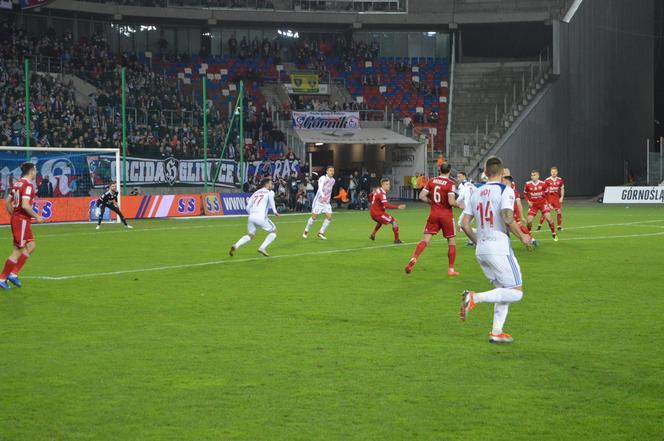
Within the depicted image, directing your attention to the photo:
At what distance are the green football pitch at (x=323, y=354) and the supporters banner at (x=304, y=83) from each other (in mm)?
42118

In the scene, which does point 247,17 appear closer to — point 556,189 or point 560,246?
point 556,189

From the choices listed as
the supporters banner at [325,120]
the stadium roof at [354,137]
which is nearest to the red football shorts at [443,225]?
the stadium roof at [354,137]

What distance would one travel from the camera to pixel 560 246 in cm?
2414

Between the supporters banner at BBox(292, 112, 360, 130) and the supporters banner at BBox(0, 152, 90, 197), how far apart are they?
18.8 metres

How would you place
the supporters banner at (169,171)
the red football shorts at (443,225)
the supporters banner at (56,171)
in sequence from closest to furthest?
the red football shorts at (443,225)
the supporters banner at (56,171)
the supporters banner at (169,171)

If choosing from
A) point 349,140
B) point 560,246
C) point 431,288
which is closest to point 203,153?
point 349,140

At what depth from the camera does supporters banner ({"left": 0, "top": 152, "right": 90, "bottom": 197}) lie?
34.9 m

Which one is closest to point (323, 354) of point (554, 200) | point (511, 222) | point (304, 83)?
point (511, 222)

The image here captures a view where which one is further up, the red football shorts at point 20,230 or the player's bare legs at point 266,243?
the red football shorts at point 20,230

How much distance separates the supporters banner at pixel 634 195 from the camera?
4997 cm

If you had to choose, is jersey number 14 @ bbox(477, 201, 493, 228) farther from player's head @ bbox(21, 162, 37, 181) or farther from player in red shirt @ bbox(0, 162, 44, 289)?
player in red shirt @ bbox(0, 162, 44, 289)

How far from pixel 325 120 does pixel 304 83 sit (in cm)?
661

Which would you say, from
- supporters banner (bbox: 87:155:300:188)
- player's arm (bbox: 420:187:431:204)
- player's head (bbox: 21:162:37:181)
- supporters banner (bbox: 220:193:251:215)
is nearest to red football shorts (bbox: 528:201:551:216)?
player's arm (bbox: 420:187:431:204)

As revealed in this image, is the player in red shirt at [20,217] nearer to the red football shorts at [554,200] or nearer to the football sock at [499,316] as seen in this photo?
the football sock at [499,316]
